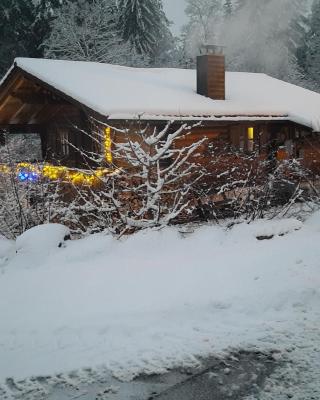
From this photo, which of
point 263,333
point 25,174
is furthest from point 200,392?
point 25,174

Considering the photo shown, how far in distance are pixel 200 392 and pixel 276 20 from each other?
131 feet

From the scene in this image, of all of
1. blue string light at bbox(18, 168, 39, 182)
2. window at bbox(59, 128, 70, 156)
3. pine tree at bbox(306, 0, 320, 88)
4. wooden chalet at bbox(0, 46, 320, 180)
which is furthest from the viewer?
pine tree at bbox(306, 0, 320, 88)

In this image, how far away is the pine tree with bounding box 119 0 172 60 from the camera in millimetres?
32969

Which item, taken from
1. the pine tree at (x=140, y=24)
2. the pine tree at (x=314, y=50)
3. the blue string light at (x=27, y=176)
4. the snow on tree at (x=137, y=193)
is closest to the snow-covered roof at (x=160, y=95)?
the blue string light at (x=27, y=176)

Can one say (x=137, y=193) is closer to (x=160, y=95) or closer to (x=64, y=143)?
(x=160, y=95)

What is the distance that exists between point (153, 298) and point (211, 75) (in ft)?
39.2

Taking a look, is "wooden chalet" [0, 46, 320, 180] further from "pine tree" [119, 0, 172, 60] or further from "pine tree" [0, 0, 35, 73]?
"pine tree" [119, 0, 172, 60]

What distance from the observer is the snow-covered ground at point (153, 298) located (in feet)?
12.1

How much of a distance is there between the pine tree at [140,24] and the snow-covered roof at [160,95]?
15268mm

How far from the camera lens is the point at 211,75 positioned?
1514 centimetres

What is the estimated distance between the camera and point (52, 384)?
10.7 feet

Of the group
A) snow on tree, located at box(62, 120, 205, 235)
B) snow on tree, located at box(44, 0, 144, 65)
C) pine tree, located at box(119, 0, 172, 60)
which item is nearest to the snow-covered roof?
snow on tree, located at box(62, 120, 205, 235)

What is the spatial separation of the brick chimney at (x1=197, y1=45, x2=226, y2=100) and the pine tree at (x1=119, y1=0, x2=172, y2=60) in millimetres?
17336

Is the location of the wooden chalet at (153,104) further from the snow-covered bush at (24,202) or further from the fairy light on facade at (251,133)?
the snow-covered bush at (24,202)
